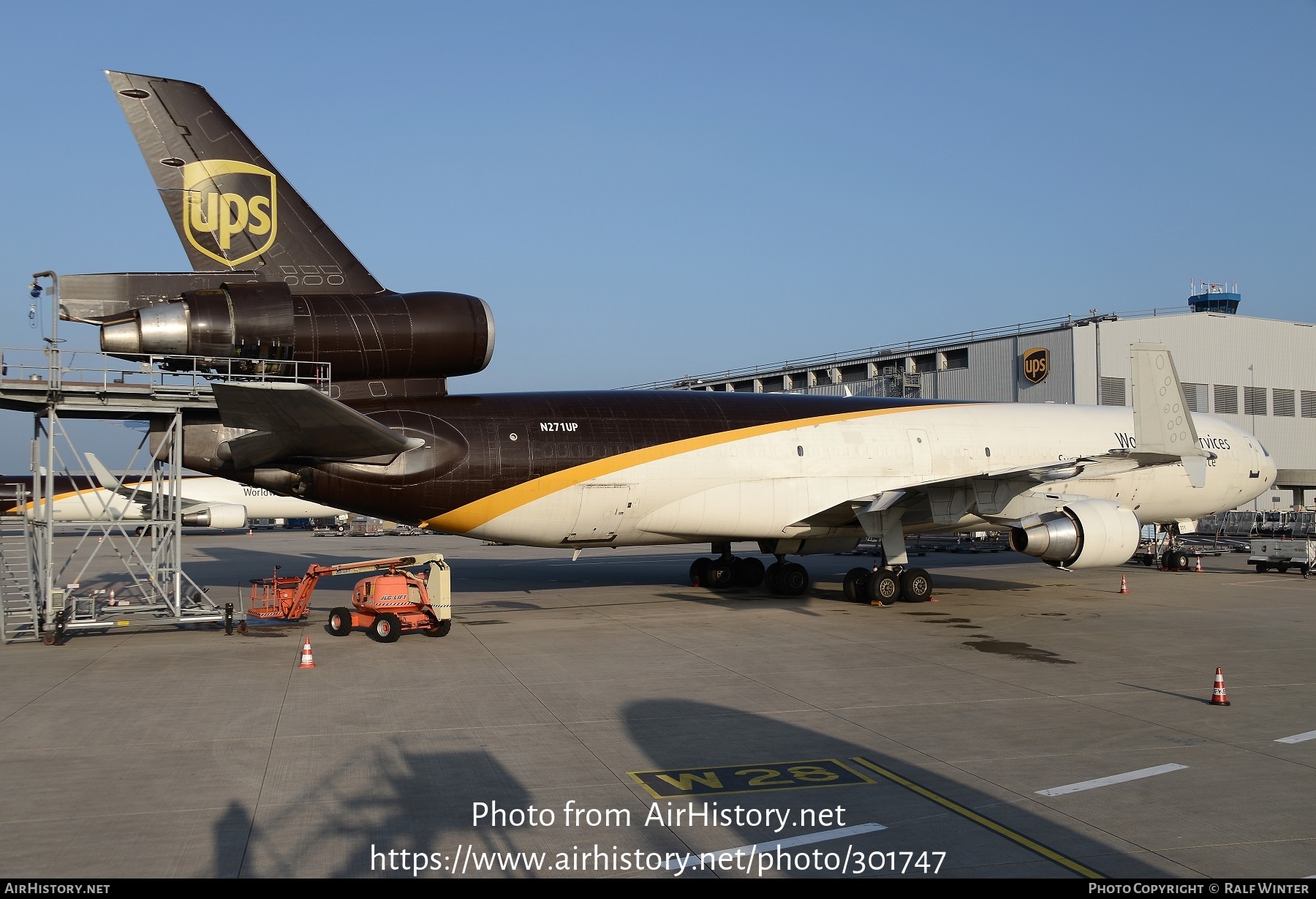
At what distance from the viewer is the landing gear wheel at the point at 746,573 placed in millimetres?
26266

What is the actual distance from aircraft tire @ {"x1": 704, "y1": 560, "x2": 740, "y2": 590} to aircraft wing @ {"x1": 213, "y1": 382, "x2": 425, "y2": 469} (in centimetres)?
1035

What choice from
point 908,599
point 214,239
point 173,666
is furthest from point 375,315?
point 908,599

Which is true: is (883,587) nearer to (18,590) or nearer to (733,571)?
(733,571)

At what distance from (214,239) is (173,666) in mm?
7582

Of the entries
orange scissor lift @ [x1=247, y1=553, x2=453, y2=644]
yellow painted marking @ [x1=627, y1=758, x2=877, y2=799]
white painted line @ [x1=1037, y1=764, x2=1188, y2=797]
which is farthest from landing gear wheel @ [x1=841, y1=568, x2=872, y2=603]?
yellow painted marking @ [x1=627, y1=758, x2=877, y2=799]

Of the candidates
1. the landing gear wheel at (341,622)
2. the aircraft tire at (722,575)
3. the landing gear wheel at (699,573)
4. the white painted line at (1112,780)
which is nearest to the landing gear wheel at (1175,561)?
the aircraft tire at (722,575)

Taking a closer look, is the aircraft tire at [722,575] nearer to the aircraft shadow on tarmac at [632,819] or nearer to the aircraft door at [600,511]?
the aircraft door at [600,511]

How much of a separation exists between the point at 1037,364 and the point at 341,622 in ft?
127

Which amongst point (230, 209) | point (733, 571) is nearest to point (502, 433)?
point (230, 209)

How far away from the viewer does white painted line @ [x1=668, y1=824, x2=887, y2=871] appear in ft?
22.1

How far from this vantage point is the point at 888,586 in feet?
72.0

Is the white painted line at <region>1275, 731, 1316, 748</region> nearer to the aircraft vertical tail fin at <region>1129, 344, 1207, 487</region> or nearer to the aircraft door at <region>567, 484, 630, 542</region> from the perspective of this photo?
the aircraft vertical tail fin at <region>1129, 344, 1207, 487</region>

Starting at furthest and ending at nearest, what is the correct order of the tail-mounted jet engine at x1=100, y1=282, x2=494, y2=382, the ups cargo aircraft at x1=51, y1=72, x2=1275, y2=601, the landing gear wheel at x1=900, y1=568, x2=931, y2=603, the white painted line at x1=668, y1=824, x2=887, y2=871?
the landing gear wheel at x1=900, y1=568, x2=931, y2=603 → the ups cargo aircraft at x1=51, y1=72, x2=1275, y2=601 → the tail-mounted jet engine at x1=100, y1=282, x2=494, y2=382 → the white painted line at x1=668, y1=824, x2=887, y2=871

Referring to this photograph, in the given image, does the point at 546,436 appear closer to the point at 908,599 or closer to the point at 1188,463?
the point at 908,599
